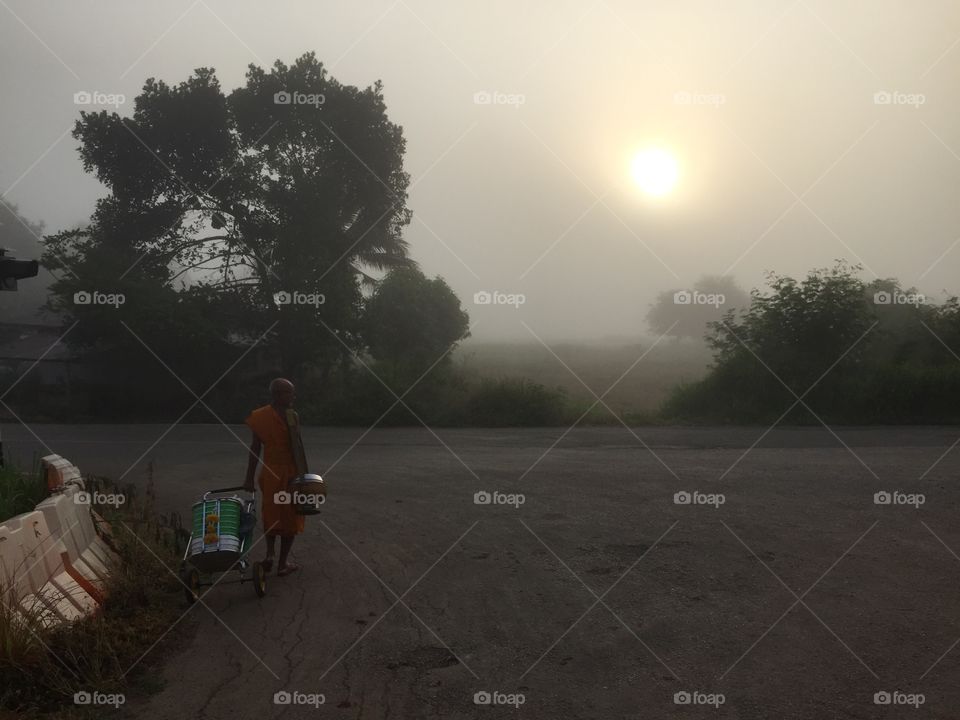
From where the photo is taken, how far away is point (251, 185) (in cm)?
2911

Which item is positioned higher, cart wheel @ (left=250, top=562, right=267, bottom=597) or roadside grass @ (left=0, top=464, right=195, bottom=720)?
cart wheel @ (left=250, top=562, right=267, bottom=597)

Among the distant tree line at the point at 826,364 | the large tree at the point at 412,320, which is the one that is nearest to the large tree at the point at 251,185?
the large tree at the point at 412,320

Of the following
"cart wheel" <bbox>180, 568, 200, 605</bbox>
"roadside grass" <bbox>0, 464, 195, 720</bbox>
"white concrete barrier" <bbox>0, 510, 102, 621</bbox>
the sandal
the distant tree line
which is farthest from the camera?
the distant tree line

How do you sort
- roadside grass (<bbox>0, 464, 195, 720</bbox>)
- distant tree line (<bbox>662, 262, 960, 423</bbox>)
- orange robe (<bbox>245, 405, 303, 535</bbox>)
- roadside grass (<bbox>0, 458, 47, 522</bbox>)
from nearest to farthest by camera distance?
roadside grass (<bbox>0, 464, 195, 720</bbox>)
orange robe (<bbox>245, 405, 303, 535</bbox>)
roadside grass (<bbox>0, 458, 47, 522</bbox>)
distant tree line (<bbox>662, 262, 960, 423</bbox>)

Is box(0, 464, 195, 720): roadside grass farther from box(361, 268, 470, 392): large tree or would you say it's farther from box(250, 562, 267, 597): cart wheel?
box(361, 268, 470, 392): large tree

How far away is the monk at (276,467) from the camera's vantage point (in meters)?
8.23

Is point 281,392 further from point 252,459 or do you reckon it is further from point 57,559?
point 57,559

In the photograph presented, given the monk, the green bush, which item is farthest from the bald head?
the green bush

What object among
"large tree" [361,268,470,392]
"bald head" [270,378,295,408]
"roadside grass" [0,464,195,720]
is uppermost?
"large tree" [361,268,470,392]

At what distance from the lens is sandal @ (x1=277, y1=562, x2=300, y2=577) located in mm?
8391

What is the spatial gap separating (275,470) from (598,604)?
3.26 meters

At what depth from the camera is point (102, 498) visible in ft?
35.2

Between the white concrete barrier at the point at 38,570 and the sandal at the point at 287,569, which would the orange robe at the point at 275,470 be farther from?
the white concrete barrier at the point at 38,570

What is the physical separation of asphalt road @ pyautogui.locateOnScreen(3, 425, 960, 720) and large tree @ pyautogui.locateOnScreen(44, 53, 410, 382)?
1480cm
